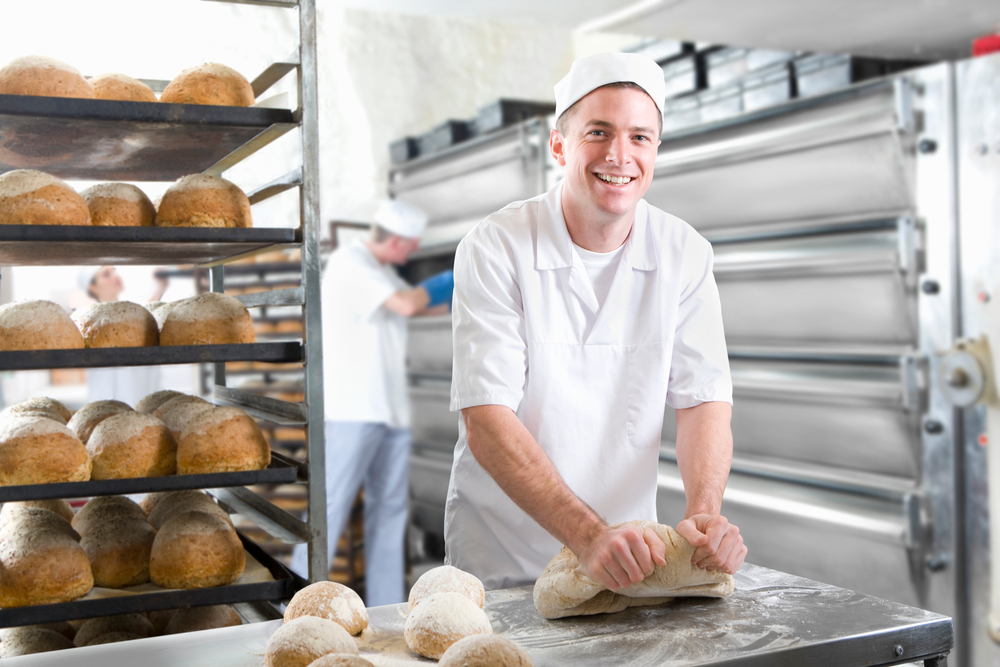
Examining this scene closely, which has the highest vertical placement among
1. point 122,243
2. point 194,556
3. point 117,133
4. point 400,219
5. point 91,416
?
point 400,219

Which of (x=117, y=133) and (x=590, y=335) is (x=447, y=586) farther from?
(x=117, y=133)

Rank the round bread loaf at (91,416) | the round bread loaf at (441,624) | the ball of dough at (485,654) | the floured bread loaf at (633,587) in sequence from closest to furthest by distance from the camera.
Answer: the ball of dough at (485,654)
the round bread loaf at (441,624)
the floured bread loaf at (633,587)
the round bread loaf at (91,416)

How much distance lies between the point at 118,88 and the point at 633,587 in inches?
45.5

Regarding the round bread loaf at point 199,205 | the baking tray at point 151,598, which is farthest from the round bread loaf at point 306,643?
the round bread loaf at point 199,205

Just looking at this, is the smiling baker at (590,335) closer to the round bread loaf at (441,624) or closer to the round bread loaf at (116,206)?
the round bread loaf at (441,624)

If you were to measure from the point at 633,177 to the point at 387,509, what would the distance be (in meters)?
2.79

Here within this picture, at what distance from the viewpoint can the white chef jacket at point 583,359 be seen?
1.58 metres

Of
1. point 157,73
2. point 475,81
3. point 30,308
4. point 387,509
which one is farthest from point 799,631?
point 475,81

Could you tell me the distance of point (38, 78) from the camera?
135 centimetres

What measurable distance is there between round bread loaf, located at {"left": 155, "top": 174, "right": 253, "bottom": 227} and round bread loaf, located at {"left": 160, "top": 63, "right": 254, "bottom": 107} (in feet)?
0.47

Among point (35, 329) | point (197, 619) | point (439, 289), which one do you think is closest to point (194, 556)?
Answer: point (197, 619)

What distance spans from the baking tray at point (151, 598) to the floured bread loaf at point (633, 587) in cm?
53

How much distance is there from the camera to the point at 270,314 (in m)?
4.25

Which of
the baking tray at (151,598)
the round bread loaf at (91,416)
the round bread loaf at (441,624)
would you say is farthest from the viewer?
the round bread loaf at (91,416)
